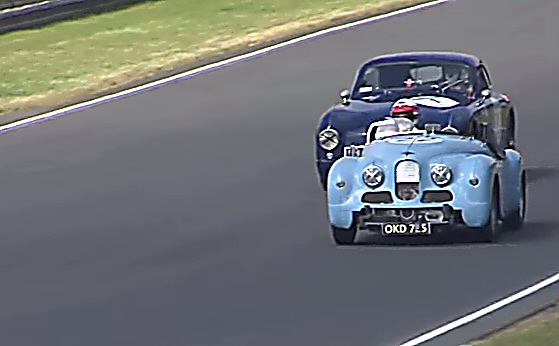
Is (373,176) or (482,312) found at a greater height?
(373,176)

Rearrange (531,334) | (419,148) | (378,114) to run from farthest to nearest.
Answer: (378,114) → (419,148) → (531,334)

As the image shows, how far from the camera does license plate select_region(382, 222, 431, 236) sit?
1327 cm

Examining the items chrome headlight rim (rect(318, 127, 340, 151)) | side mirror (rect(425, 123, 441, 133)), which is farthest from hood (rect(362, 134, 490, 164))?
chrome headlight rim (rect(318, 127, 340, 151))

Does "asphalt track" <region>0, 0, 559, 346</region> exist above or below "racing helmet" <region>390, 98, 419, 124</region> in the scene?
below

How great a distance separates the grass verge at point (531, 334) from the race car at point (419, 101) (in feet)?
14.1

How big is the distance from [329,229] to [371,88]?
245 cm

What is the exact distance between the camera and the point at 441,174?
13234mm

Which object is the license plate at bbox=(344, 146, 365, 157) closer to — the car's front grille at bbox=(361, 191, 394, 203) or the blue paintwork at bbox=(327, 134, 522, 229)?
the blue paintwork at bbox=(327, 134, 522, 229)

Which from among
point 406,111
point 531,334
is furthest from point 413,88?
point 531,334

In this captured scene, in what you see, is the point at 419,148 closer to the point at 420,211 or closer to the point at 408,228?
the point at 420,211

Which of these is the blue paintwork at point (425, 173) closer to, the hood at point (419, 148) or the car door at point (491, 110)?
the hood at point (419, 148)

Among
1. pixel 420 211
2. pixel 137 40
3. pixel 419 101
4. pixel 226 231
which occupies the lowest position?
pixel 137 40

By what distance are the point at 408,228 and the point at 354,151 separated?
1736 millimetres

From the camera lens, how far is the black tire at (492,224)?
1339 centimetres
